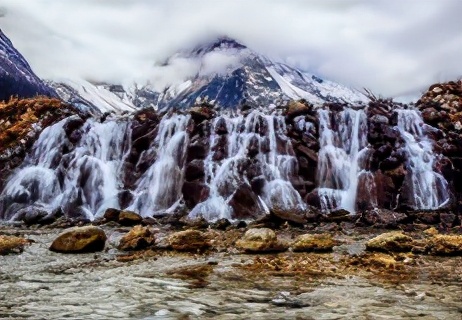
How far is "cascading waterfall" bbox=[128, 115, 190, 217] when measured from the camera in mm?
33209

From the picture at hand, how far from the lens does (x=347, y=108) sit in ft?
129

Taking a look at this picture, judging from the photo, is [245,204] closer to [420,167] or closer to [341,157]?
[341,157]

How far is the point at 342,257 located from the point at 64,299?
8778 mm

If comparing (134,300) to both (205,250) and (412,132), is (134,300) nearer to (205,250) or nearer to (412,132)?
(205,250)

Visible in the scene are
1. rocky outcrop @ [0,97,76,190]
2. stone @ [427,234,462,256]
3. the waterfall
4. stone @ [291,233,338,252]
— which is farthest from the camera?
rocky outcrop @ [0,97,76,190]

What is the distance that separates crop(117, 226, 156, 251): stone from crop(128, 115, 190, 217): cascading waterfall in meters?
14.2

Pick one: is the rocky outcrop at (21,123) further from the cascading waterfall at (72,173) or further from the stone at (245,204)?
the stone at (245,204)

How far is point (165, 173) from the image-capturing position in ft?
115

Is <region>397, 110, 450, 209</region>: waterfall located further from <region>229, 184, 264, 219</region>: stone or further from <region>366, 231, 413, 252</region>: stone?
<region>366, 231, 413, 252</region>: stone

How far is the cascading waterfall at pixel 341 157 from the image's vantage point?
1329 inches

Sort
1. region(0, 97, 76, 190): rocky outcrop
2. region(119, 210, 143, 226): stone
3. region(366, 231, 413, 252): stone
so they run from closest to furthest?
region(366, 231, 413, 252): stone → region(119, 210, 143, 226): stone → region(0, 97, 76, 190): rocky outcrop

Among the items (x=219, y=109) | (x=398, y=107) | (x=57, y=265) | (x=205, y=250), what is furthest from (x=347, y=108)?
(x=57, y=265)

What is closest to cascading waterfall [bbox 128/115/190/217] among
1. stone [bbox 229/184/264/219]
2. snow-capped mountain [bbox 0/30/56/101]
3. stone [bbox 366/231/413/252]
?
stone [bbox 229/184/264/219]

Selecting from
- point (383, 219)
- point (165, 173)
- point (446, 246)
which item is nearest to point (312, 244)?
point (446, 246)
